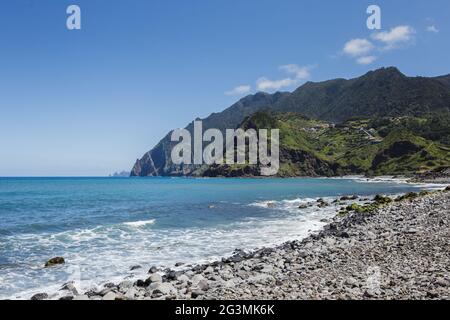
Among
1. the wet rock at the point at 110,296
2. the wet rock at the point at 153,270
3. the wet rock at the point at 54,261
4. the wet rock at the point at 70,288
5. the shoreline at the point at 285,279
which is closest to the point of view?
the shoreline at the point at 285,279

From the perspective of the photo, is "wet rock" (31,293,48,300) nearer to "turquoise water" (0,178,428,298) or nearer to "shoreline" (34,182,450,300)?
"shoreline" (34,182,450,300)

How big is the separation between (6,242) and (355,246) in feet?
103

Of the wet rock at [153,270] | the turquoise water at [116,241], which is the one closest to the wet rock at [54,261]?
the turquoise water at [116,241]

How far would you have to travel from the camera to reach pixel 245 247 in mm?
29828

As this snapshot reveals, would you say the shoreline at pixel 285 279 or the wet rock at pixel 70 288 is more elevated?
the shoreline at pixel 285 279

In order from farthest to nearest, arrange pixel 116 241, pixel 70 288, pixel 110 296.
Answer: pixel 116 241
pixel 70 288
pixel 110 296

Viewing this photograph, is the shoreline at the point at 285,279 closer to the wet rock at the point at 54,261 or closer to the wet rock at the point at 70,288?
the wet rock at the point at 70,288

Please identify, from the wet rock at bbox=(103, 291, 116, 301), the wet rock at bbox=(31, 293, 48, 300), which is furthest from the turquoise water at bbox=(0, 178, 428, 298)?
the wet rock at bbox=(103, 291, 116, 301)

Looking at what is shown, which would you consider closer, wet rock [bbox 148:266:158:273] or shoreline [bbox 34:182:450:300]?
shoreline [bbox 34:182:450:300]

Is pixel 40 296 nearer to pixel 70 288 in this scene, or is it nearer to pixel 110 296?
pixel 70 288

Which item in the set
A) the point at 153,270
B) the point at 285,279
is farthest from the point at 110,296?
the point at 285,279

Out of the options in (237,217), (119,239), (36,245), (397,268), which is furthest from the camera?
(237,217)
